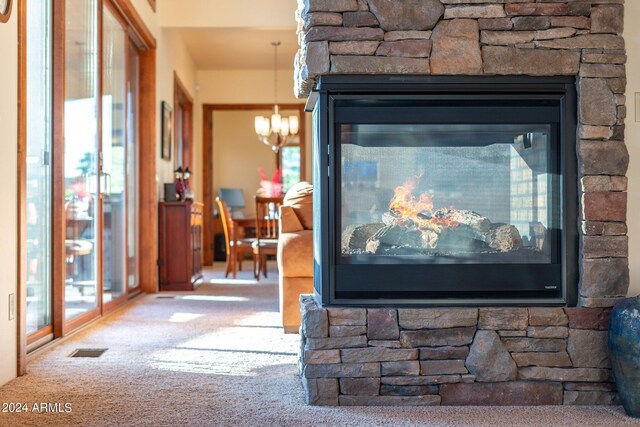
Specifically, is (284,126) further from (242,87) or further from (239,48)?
(242,87)

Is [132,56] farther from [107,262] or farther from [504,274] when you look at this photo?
[504,274]

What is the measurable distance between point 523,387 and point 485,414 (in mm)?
232

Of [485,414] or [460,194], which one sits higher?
[460,194]

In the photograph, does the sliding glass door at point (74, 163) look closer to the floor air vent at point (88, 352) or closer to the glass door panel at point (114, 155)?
the glass door panel at point (114, 155)

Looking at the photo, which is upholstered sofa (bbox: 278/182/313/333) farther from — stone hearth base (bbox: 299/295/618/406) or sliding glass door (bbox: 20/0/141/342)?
stone hearth base (bbox: 299/295/618/406)

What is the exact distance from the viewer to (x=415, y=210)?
2.86 m

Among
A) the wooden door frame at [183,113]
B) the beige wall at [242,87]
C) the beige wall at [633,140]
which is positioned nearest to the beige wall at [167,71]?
the wooden door frame at [183,113]

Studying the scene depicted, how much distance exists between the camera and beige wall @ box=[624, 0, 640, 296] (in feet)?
9.42

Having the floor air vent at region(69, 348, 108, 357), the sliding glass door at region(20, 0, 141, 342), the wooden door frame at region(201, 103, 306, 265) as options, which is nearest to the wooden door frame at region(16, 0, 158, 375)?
the sliding glass door at region(20, 0, 141, 342)

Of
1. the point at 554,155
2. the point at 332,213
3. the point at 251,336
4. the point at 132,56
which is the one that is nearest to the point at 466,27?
the point at 554,155

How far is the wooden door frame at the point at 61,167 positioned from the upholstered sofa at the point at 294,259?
1.26 m

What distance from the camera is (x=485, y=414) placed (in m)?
2.62

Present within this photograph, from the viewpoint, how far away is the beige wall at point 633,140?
2.87 metres

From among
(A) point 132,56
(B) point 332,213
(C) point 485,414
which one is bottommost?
(C) point 485,414
